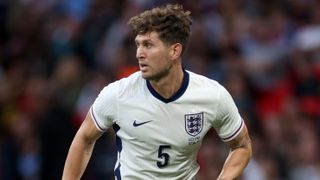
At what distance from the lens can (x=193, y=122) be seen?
7.95 m

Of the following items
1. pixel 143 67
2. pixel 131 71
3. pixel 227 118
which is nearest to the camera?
pixel 143 67

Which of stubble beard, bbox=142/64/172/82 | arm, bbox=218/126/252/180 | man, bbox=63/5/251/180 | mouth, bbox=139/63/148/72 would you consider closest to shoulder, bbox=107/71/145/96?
man, bbox=63/5/251/180

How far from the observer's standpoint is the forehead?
304 inches

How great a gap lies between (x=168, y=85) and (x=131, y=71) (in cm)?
523

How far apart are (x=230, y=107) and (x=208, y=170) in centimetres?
367

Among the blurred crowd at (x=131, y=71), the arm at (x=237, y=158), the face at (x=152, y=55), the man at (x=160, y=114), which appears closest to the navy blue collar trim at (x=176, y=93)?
the man at (x=160, y=114)

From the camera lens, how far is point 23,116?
13.7 meters

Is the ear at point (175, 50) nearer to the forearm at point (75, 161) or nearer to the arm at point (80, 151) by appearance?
the arm at point (80, 151)

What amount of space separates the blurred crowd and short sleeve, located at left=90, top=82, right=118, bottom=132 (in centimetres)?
372

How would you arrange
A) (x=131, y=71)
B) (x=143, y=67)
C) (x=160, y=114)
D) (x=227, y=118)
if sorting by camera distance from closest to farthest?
(x=143, y=67) → (x=160, y=114) → (x=227, y=118) → (x=131, y=71)

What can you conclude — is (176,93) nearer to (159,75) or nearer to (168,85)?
(168,85)

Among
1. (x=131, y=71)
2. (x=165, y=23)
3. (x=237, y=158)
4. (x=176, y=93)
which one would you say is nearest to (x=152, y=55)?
(x=165, y=23)

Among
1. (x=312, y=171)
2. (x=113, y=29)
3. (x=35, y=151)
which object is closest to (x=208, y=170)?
(x=312, y=171)

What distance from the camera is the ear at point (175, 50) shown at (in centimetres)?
785
